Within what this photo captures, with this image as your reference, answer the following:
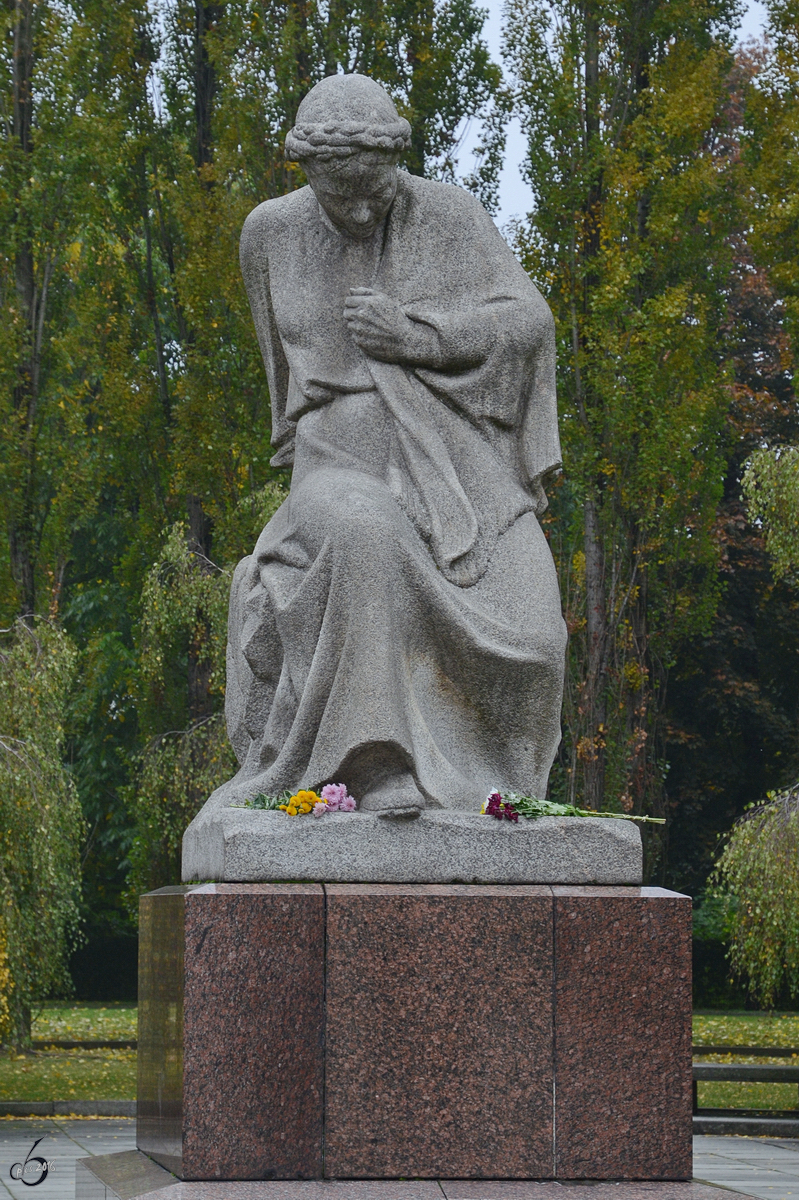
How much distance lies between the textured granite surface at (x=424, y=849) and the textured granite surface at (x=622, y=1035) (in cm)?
14

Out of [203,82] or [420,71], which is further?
[203,82]

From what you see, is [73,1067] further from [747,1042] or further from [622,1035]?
[622,1035]

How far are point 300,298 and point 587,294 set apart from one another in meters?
13.7

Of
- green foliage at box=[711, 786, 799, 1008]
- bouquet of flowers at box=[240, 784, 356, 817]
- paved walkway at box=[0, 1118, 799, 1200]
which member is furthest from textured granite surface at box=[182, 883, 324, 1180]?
green foliage at box=[711, 786, 799, 1008]

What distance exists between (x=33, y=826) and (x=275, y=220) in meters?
8.76

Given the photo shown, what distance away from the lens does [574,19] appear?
766 inches

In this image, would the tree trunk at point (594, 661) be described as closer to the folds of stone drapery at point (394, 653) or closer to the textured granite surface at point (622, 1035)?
the folds of stone drapery at point (394, 653)

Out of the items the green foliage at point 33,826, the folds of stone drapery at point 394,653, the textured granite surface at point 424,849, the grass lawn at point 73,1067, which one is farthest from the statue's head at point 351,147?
the grass lawn at point 73,1067

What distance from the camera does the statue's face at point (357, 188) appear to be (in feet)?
16.0

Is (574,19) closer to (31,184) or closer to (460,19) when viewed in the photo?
(460,19)

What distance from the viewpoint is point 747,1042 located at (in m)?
19.0

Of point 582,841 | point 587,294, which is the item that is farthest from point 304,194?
point 587,294

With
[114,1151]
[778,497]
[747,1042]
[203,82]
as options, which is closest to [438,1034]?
[114,1151]

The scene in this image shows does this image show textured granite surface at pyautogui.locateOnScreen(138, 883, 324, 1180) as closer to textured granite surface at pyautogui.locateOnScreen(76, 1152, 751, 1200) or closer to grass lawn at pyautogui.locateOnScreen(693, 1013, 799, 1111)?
textured granite surface at pyautogui.locateOnScreen(76, 1152, 751, 1200)
